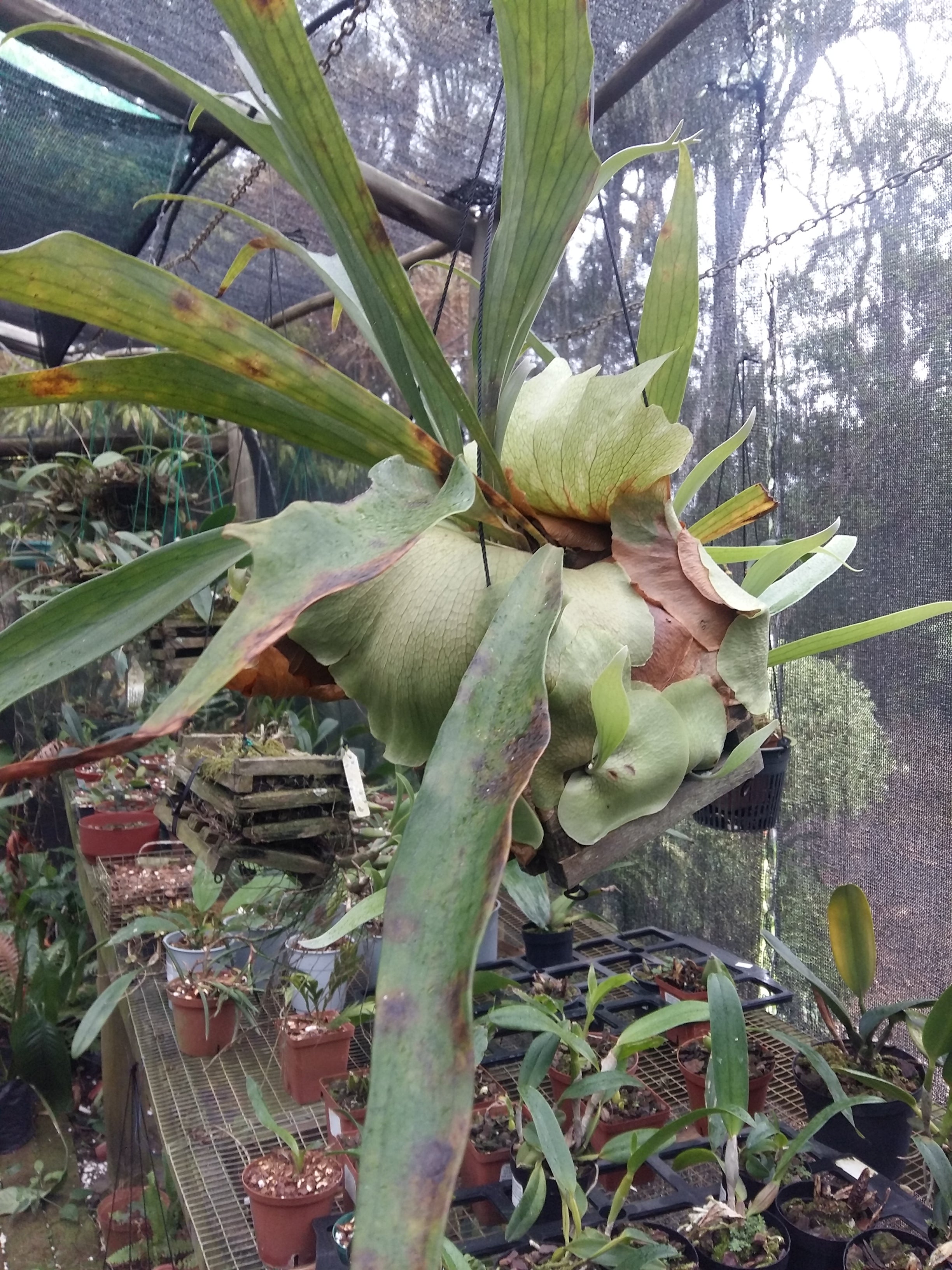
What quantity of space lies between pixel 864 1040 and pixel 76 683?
3.33 m

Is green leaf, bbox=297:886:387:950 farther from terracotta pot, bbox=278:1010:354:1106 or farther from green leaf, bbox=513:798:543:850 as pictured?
terracotta pot, bbox=278:1010:354:1106

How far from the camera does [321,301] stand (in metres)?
2.28

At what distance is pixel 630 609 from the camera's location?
0.41 metres

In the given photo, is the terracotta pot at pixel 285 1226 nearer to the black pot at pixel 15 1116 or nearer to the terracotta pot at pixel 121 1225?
the terracotta pot at pixel 121 1225

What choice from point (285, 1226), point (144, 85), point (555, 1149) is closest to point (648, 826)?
point (555, 1149)

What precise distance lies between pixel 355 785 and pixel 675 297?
0.70m

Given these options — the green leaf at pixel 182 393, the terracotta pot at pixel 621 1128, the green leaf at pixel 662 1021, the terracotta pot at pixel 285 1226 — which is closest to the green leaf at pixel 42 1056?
the terracotta pot at pixel 285 1226

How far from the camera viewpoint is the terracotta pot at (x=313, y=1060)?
1.46 meters

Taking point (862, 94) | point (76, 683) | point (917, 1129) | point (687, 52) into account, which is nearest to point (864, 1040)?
point (917, 1129)

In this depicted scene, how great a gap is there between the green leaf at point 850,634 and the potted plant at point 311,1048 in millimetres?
1104

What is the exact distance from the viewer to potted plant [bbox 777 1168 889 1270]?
0.94 meters

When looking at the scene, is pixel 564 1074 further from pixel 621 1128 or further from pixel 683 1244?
pixel 683 1244

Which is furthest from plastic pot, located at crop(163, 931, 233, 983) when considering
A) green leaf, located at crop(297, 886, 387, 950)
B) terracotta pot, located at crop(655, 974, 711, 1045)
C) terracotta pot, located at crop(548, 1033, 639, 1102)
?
green leaf, located at crop(297, 886, 387, 950)

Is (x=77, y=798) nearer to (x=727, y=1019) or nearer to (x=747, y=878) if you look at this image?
(x=747, y=878)
